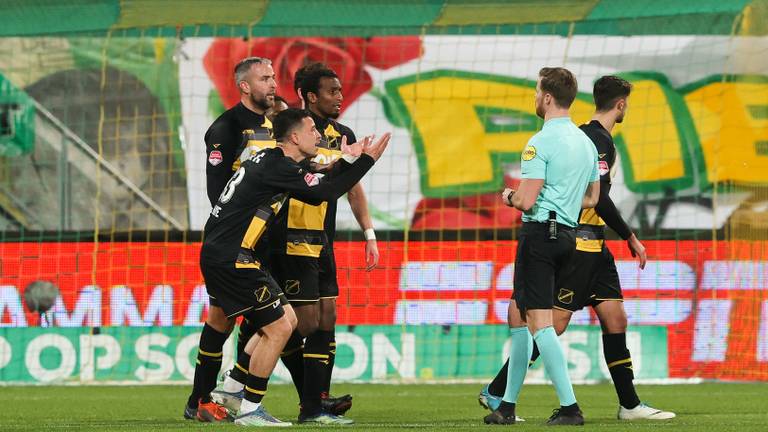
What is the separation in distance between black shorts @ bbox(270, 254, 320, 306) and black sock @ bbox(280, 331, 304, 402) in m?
0.41

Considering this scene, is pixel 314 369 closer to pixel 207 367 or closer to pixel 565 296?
pixel 207 367

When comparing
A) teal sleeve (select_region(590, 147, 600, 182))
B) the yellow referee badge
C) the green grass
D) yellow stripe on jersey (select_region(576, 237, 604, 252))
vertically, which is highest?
the yellow referee badge

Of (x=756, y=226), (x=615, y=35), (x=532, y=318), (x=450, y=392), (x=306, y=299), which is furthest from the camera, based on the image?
(x=615, y=35)

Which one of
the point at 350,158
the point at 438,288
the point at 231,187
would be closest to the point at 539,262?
the point at 350,158

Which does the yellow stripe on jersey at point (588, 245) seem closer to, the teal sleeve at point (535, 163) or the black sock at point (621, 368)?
the black sock at point (621, 368)

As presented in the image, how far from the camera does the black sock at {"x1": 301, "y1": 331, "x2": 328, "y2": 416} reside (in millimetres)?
7914

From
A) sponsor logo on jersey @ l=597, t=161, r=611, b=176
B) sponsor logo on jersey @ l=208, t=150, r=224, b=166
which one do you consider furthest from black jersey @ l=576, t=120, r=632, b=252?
sponsor logo on jersey @ l=208, t=150, r=224, b=166

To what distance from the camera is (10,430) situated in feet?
24.9

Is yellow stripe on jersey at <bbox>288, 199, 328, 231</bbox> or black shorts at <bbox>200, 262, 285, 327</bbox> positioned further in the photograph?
yellow stripe on jersey at <bbox>288, 199, 328, 231</bbox>

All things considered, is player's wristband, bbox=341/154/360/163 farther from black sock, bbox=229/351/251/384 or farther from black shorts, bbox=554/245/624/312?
Answer: black sock, bbox=229/351/251/384

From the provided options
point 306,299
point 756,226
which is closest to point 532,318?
point 306,299

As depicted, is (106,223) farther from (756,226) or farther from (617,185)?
(756,226)

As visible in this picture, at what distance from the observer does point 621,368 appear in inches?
321

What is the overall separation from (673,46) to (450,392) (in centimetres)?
481
